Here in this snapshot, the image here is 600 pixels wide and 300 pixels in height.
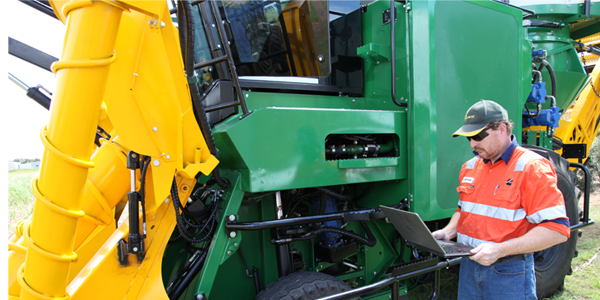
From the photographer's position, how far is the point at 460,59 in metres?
2.68

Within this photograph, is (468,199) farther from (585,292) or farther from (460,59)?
(585,292)

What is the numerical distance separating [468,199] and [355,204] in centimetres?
96

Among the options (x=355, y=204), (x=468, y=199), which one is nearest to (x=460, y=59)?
(x=468, y=199)

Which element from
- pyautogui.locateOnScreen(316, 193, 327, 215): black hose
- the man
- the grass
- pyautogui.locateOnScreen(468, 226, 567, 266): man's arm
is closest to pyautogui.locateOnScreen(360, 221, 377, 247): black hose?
pyautogui.locateOnScreen(316, 193, 327, 215): black hose

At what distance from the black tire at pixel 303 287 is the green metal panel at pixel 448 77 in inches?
32.8

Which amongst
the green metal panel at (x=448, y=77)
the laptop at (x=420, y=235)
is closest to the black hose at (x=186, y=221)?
the laptop at (x=420, y=235)

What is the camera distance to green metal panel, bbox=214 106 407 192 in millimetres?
1891

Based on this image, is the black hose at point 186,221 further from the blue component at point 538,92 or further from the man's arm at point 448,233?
the blue component at point 538,92

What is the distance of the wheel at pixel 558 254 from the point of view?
346cm

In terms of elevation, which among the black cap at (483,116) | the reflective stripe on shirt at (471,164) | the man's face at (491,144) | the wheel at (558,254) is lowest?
the wheel at (558,254)

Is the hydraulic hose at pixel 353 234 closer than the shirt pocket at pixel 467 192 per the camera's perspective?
No

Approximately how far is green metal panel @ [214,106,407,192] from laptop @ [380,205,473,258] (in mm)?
435

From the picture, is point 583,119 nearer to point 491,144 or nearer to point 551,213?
point 491,144

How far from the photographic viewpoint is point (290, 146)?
2018mm
